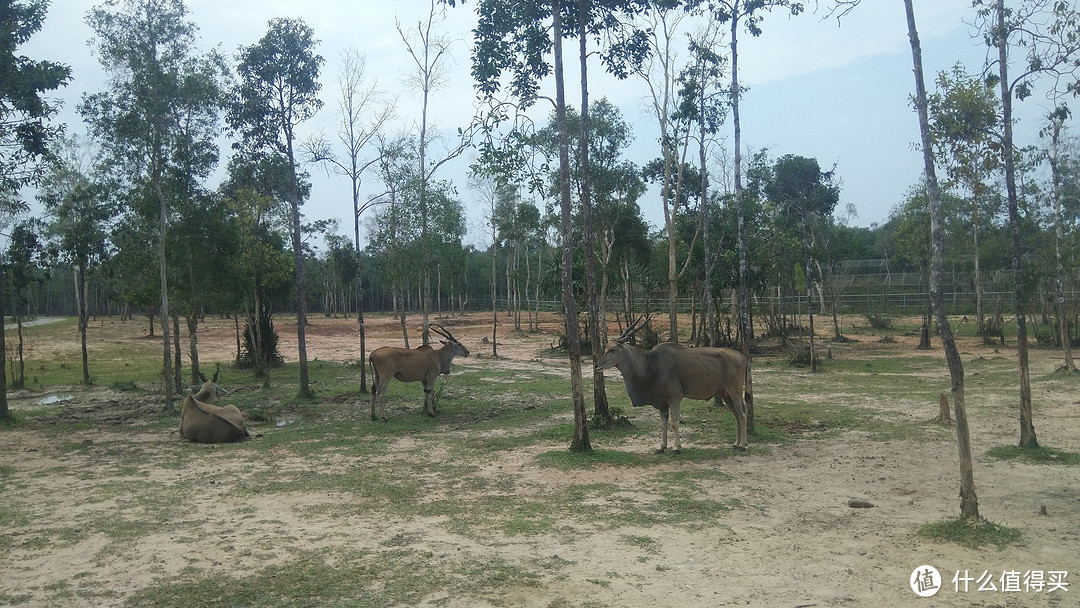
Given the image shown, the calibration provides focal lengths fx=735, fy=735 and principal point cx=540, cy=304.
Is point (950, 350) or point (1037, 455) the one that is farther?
point (1037, 455)

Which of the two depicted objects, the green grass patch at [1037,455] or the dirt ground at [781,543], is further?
the green grass patch at [1037,455]

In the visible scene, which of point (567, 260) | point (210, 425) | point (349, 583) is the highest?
point (567, 260)

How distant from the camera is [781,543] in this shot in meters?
7.46

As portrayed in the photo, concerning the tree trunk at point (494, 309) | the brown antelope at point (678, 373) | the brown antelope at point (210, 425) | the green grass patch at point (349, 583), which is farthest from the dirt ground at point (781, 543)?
the tree trunk at point (494, 309)

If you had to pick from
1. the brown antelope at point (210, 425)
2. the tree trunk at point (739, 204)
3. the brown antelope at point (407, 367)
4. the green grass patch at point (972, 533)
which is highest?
the tree trunk at point (739, 204)

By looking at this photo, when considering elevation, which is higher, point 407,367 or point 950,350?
point 950,350

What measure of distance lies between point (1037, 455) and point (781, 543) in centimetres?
575

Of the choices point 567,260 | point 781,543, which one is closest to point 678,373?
point 567,260

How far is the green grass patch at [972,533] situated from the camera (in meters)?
7.16

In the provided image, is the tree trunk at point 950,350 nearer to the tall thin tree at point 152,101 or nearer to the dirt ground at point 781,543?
the dirt ground at point 781,543

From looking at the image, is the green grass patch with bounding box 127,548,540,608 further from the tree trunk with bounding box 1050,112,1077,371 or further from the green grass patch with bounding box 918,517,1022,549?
the tree trunk with bounding box 1050,112,1077,371

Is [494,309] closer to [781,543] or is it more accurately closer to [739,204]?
[739,204]

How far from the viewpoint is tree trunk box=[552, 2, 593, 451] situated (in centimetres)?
1173

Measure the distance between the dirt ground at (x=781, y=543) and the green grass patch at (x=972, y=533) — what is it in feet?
0.41
